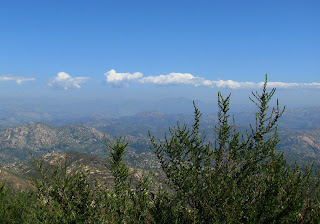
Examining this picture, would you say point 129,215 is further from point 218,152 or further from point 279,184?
point 279,184

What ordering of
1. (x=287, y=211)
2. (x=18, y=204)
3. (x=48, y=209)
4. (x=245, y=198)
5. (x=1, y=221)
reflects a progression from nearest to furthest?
(x=287, y=211) → (x=245, y=198) → (x=48, y=209) → (x=1, y=221) → (x=18, y=204)

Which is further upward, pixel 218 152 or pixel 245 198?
pixel 218 152

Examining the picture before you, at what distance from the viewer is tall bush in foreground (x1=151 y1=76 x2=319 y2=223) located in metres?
8.42

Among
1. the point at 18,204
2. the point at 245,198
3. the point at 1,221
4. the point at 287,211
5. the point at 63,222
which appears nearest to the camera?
the point at 287,211

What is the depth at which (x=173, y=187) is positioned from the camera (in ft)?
37.3

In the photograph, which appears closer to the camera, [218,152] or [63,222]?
[63,222]

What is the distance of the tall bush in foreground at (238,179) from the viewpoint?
8.42 m

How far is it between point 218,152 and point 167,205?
379 cm

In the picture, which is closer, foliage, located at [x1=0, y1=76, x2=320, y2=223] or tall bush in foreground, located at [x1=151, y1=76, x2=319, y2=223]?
tall bush in foreground, located at [x1=151, y1=76, x2=319, y2=223]

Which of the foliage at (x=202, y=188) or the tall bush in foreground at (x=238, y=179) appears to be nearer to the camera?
the tall bush in foreground at (x=238, y=179)

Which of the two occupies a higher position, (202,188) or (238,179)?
(238,179)

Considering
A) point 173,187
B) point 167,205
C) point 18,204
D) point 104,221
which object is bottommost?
point 18,204

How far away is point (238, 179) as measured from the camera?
10.8 meters

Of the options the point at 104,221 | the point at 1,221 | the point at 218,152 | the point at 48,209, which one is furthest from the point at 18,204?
the point at 218,152
